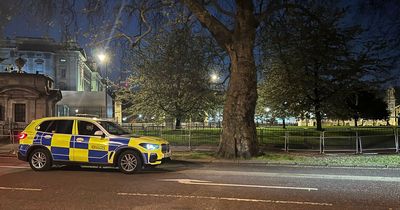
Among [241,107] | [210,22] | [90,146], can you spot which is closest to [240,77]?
[241,107]

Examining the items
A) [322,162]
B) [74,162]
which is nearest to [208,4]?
[322,162]

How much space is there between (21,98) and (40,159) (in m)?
18.5

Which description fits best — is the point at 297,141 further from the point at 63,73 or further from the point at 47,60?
the point at 63,73

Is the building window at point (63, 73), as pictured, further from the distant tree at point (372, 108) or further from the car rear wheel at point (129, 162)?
the car rear wheel at point (129, 162)

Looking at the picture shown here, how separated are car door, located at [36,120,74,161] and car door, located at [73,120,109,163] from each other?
0.88 feet

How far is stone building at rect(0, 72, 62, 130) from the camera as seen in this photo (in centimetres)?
2908

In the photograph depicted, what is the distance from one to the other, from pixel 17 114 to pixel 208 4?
1821 centimetres

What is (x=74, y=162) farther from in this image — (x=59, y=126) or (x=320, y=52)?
(x=320, y=52)

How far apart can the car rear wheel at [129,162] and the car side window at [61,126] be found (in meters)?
1.89

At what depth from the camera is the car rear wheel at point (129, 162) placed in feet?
39.6

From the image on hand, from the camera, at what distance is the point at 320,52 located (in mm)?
31156

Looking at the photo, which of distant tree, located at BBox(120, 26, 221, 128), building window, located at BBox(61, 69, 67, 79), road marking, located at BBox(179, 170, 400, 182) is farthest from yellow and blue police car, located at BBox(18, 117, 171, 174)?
building window, located at BBox(61, 69, 67, 79)

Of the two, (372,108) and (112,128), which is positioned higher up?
(372,108)

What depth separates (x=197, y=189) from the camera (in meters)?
9.34
